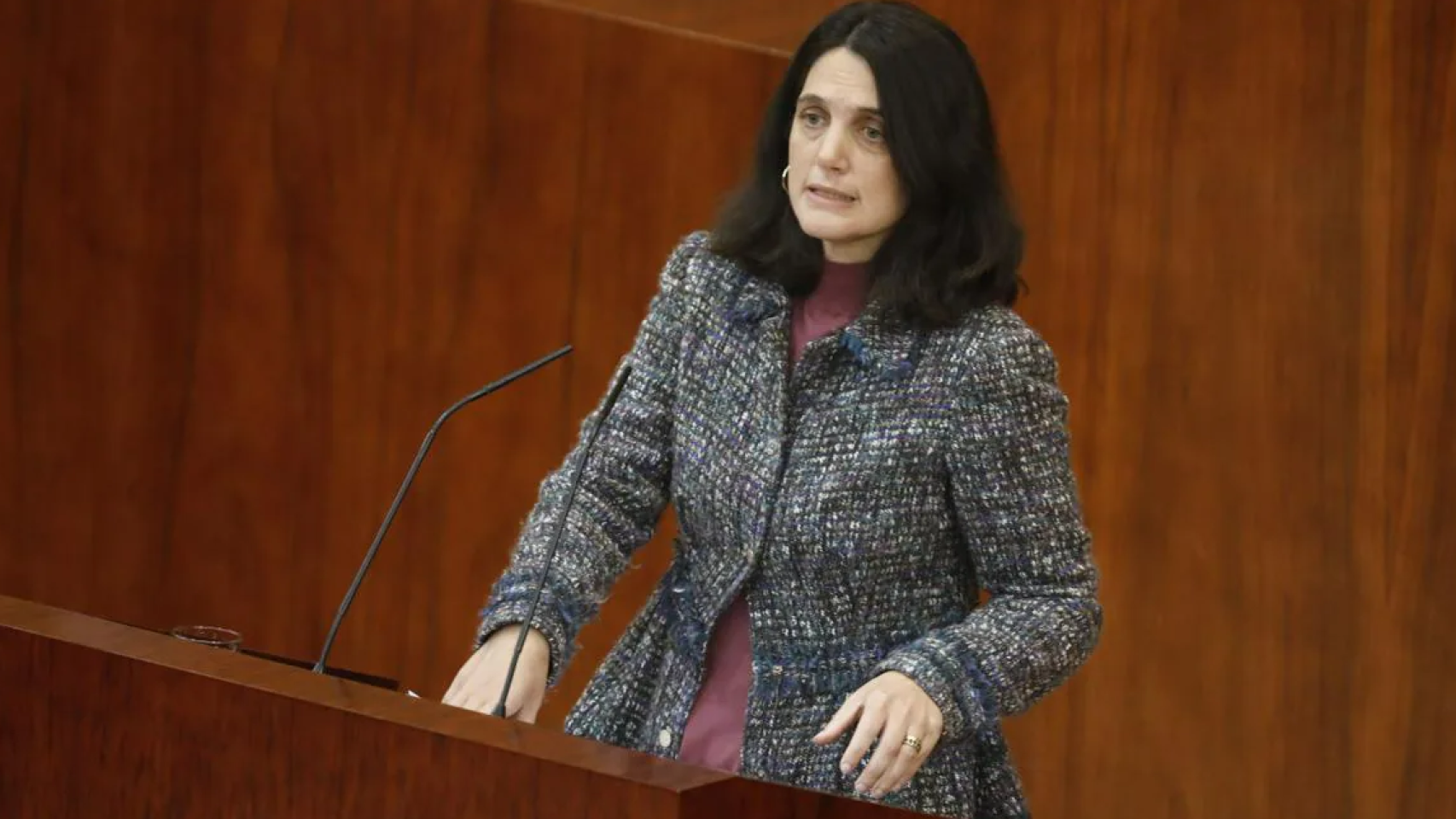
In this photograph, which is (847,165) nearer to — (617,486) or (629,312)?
(617,486)

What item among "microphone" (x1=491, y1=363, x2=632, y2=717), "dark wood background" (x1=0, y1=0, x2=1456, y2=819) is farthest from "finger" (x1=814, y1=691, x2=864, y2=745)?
"dark wood background" (x1=0, y1=0, x2=1456, y2=819)

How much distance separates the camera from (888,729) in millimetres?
1789

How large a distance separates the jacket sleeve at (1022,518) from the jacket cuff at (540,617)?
0.33m

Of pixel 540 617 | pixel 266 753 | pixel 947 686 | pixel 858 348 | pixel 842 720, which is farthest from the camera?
pixel 858 348

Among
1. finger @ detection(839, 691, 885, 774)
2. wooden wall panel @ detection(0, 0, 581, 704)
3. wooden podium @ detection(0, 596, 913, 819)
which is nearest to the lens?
wooden podium @ detection(0, 596, 913, 819)

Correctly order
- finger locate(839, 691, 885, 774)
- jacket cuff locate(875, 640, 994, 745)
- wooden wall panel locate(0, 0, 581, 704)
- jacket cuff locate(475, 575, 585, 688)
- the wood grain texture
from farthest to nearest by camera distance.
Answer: wooden wall panel locate(0, 0, 581, 704)
the wood grain texture
jacket cuff locate(475, 575, 585, 688)
jacket cuff locate(875, 640, 994, 745)
finger locate(839, 691, 885, 774)

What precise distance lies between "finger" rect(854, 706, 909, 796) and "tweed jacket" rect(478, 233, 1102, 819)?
4.9 inches

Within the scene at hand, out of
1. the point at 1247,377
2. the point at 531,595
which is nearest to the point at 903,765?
the point at 531,595

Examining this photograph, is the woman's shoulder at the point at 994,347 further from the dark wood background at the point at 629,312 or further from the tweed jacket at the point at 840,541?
the dark wood background at the point at 629,312

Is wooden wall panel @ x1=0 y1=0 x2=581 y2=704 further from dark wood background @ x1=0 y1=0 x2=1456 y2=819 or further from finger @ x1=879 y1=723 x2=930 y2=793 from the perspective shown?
finger @ x1=879 y1=723 x2=930 y2=793

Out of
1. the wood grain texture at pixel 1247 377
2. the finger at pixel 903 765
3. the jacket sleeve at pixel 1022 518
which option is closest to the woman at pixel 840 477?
Answer: the jacket sleeve at pixel 1022 518

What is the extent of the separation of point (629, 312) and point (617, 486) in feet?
5.19

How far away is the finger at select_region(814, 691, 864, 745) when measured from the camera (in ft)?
5.70

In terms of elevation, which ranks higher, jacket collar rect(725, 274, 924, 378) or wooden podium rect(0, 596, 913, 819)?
jacket collar rect(725, 274, 924, 378)
